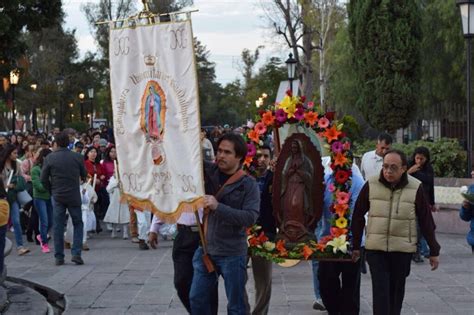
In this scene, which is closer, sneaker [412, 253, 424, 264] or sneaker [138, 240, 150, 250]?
sneaker [412, 253, 424, 264]

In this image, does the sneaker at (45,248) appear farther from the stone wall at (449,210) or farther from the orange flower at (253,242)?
the stone wall at (449,210)

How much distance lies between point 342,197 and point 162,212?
247cm

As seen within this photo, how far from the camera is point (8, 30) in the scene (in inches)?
1126

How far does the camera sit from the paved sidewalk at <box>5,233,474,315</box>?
9781 millimetres

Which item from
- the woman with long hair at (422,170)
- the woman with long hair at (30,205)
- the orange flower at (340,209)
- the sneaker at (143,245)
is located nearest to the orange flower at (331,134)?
the orange flower at (340,209)

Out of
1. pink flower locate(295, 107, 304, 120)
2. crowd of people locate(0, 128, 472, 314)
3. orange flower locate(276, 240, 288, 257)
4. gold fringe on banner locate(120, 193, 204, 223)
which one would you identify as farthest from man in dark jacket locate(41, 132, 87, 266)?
gold fringe on banner locate(120, 193, 204, 223)

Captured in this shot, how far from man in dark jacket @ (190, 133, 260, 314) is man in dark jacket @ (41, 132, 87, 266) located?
6.33 metres

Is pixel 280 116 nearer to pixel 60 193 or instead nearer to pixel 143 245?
pixel 60 193

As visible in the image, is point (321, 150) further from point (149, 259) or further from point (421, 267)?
point (149, 259)

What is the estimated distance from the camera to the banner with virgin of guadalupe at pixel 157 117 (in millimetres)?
6633

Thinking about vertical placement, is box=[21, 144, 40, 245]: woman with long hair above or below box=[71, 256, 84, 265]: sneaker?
above

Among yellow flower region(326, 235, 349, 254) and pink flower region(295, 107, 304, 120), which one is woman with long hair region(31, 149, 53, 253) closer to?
pink flower region(295, 107, 304, 120)

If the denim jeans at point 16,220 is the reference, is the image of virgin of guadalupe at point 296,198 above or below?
above

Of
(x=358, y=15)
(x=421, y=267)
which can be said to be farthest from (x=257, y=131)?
(x=358, y=15)
